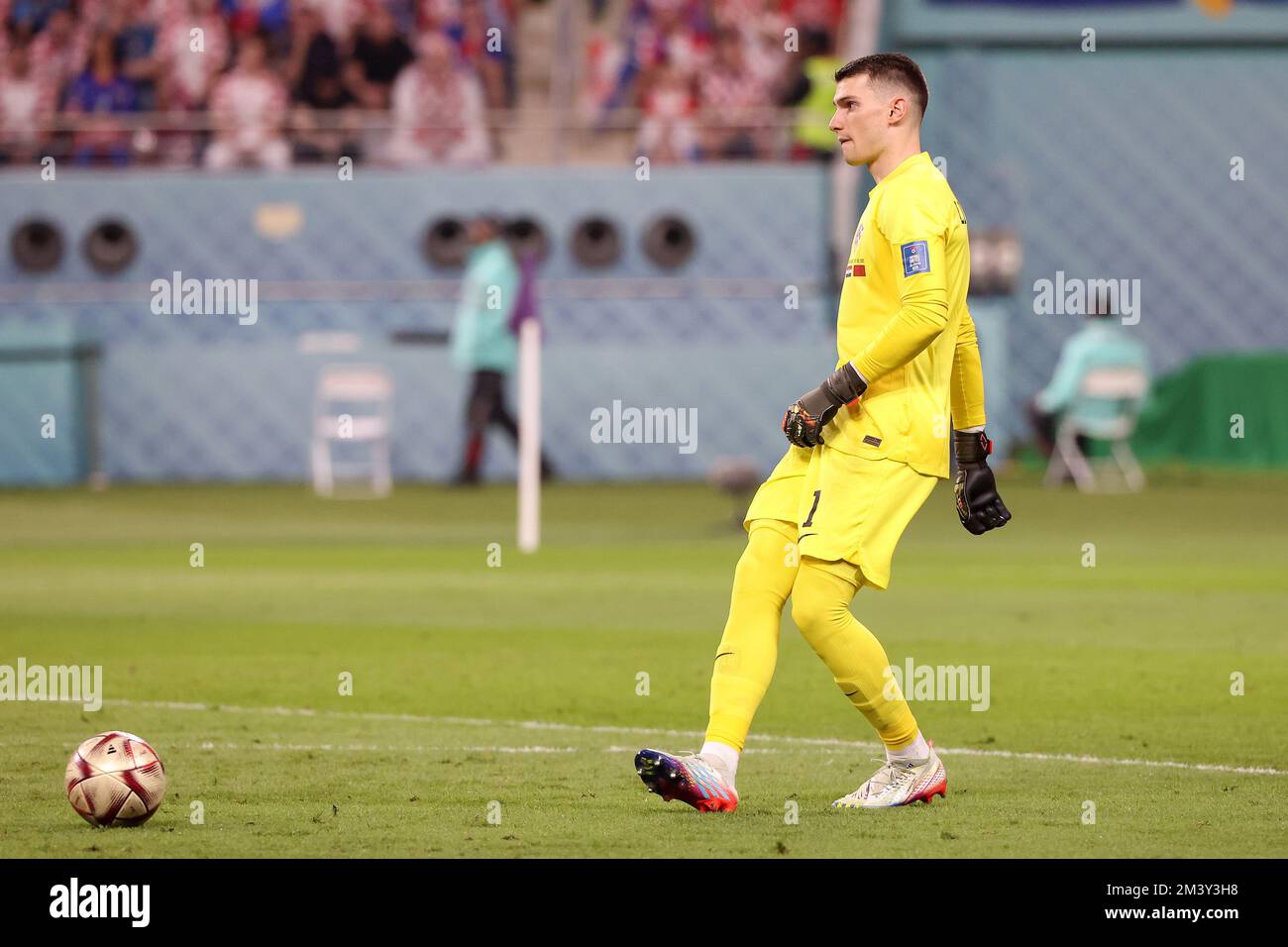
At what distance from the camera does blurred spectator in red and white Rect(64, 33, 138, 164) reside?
84.5 ft

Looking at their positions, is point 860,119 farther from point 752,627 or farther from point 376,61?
point 376,61

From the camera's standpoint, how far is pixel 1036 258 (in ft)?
93.7

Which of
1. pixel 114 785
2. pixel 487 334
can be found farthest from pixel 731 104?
pixel 114 785

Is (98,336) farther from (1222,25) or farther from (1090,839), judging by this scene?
(1090,839)

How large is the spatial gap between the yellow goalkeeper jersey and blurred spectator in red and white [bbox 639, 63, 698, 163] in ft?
63.4

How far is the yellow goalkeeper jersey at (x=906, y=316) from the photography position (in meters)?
6.38

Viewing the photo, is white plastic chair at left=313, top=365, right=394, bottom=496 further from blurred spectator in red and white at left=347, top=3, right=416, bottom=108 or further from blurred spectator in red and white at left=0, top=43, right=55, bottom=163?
blurred spectator in red and white at left=0, top=43, right=55, bottom=163

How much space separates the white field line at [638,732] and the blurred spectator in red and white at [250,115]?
56.4 ft

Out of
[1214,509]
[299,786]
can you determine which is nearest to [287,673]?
[299,786]

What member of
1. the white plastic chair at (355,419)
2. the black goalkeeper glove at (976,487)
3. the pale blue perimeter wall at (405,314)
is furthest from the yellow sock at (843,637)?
the pale blue perimeter wall at (405,314)

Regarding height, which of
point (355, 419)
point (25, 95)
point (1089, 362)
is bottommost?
point (355, 419)

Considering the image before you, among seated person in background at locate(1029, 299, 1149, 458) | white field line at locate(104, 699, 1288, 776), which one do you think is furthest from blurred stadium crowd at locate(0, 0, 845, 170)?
white field line at locate(104, 699, 1288, 776)

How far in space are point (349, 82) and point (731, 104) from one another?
4.67m

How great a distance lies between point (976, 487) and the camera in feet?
22.8
